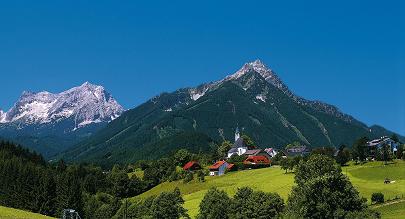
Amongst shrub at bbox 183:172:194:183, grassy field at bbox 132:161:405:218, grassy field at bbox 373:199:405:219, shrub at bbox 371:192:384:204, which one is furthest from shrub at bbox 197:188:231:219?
shrub at bbox 183:172:194:183

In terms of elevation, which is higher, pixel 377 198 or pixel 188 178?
pixel 188 178

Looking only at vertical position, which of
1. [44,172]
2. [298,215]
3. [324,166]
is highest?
[44,172]

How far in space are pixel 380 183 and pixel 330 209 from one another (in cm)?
5780

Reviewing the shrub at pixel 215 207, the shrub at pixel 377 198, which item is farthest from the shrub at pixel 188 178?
the shrub at pixel 377 198

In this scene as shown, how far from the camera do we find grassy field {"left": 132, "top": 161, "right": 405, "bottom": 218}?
12548 cm

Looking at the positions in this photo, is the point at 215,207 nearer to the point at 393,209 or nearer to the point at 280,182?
the point at 393,209

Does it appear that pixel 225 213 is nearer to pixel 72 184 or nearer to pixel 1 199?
pixel 72 184

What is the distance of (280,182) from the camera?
146 metres

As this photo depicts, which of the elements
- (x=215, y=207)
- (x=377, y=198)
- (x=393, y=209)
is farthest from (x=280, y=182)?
(x=393, y=209)

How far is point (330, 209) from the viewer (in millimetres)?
79875

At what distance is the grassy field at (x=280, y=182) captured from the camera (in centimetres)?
12548

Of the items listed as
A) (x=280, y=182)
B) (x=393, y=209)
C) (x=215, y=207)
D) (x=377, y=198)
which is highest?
(x=280, y=182)

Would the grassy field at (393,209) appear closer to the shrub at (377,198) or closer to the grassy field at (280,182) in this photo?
the grassy field at (280,182)

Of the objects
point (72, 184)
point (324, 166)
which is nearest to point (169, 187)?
point (72, 184)
